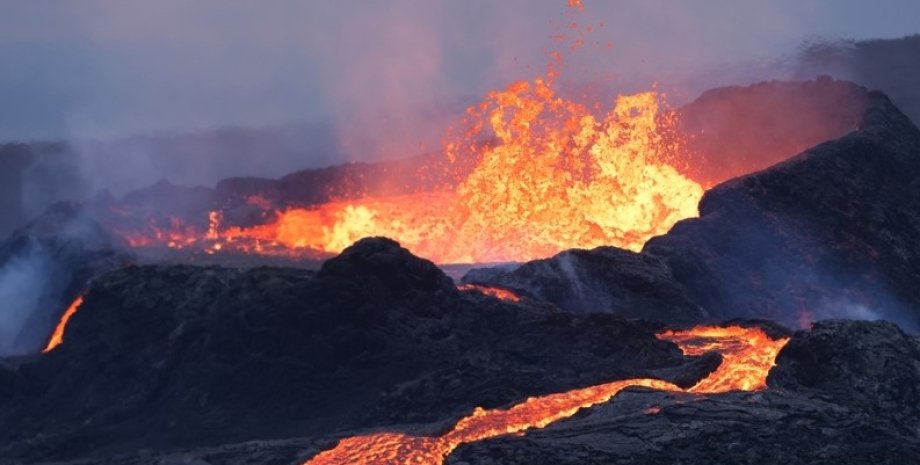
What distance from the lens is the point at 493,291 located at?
91.0 ft

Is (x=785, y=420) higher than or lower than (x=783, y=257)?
lower

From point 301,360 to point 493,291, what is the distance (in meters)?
4.89

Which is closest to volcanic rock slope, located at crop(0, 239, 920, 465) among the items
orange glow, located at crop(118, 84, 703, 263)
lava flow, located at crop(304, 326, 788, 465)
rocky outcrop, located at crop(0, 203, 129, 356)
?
lava flow, located at crop(304, 326, 788, 465)

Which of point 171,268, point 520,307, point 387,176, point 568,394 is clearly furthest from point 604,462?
point 387,176

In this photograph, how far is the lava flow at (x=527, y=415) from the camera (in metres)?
18.8

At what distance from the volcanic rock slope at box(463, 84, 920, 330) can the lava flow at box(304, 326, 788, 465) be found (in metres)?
5.50

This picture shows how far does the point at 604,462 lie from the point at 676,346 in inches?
228

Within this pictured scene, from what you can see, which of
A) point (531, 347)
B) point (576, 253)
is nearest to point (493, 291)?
point (576, 253)

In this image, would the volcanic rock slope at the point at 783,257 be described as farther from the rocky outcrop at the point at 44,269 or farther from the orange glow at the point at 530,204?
the rocky outcrop at the point at 44,269

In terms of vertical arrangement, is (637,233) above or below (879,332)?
above

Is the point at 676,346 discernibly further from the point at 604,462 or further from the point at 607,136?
the point at 607,136

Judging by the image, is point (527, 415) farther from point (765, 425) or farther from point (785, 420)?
Result: point (785, 420)

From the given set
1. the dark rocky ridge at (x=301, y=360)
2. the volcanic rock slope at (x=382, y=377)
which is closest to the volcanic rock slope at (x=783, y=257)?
the volcanic rock slope at (x=382, y=377)

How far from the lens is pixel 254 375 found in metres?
24.4
